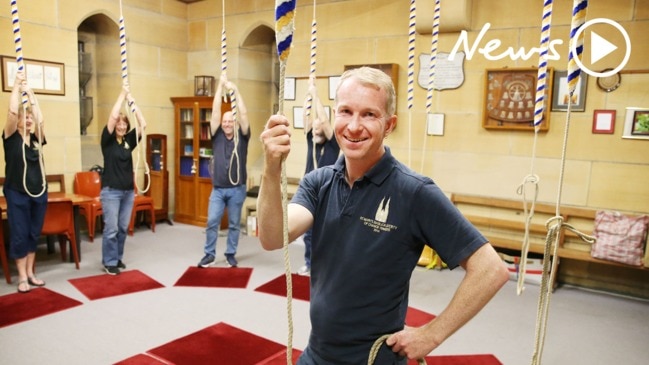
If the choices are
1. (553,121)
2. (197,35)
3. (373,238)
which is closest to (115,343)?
(373,238)

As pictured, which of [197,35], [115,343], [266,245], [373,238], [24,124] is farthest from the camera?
[197,35]

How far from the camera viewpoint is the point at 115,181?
4449mm

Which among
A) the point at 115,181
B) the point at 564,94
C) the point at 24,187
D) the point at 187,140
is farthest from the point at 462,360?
the point at 187,140

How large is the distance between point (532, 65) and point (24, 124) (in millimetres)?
4635

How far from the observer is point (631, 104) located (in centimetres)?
436

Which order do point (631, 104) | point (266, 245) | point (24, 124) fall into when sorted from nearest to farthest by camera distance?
1. point (266, 245)
2. point (24, 124)
3. point (631, 104)

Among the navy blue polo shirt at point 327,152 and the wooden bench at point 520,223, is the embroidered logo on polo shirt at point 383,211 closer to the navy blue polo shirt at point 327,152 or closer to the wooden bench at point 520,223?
the navy blue polo shirt at point 327,152

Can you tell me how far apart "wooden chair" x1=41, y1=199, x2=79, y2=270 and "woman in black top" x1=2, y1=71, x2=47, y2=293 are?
1.16ft

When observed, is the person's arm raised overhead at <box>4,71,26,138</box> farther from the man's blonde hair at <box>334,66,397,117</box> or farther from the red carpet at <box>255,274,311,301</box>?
the man's blonde hair at <box>334,66,397,117</box>

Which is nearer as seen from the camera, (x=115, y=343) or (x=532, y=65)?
(x=115, y=343)

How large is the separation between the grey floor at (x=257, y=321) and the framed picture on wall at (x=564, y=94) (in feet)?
5.82

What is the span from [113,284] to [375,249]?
3.63 metres

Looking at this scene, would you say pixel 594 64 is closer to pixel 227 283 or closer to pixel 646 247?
pixel 646 247

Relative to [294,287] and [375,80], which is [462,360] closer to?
[294,287]
